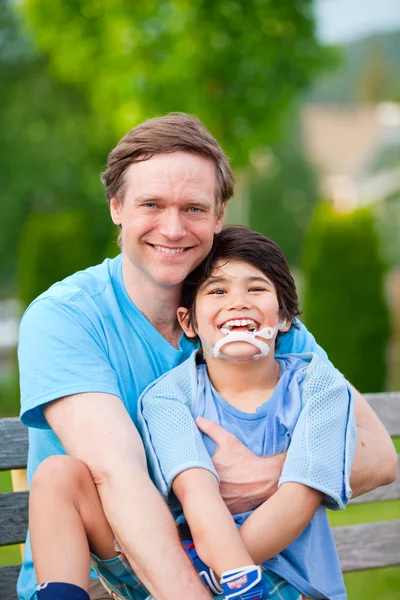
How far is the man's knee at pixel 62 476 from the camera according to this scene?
205cm

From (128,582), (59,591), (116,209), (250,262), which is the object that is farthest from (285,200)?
(59,591)

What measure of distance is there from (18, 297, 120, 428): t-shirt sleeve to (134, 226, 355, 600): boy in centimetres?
18

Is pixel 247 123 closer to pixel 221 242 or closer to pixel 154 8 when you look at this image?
pixel 154 8

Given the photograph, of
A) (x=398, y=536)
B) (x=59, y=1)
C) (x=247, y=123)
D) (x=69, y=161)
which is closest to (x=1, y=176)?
(x=69, y=161)

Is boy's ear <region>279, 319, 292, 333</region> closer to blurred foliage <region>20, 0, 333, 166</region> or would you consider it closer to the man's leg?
the man's leg

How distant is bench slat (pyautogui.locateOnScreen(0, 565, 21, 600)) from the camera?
269 centimetres

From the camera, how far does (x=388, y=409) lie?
3.11 m

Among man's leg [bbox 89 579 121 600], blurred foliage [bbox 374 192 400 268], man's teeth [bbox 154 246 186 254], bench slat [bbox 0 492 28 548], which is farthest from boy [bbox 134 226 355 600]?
blurred foliage [bbox 374 192 400 268]

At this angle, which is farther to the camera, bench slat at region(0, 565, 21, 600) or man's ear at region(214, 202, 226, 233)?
bench slat at region(0, 565, 21, 600)

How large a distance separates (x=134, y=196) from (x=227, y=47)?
7236 mm

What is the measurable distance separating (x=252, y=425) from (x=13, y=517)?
0.87 m

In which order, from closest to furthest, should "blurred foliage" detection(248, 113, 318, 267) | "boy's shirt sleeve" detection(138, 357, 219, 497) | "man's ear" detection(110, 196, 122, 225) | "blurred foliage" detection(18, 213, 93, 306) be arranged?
"boy's shirt sleeve" detection(138, 357, 219, 497), "man's ear" detection(110, 196, 122, 225), "blurred foliage" detection(18, 213, 93, 306), "blurred foliage" detection(248, 113, 318, 267)

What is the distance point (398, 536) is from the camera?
3.16 meters

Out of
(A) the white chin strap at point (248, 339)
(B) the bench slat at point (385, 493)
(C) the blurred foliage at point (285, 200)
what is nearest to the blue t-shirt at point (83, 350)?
(A) the white chin strap at point (248, 339)
